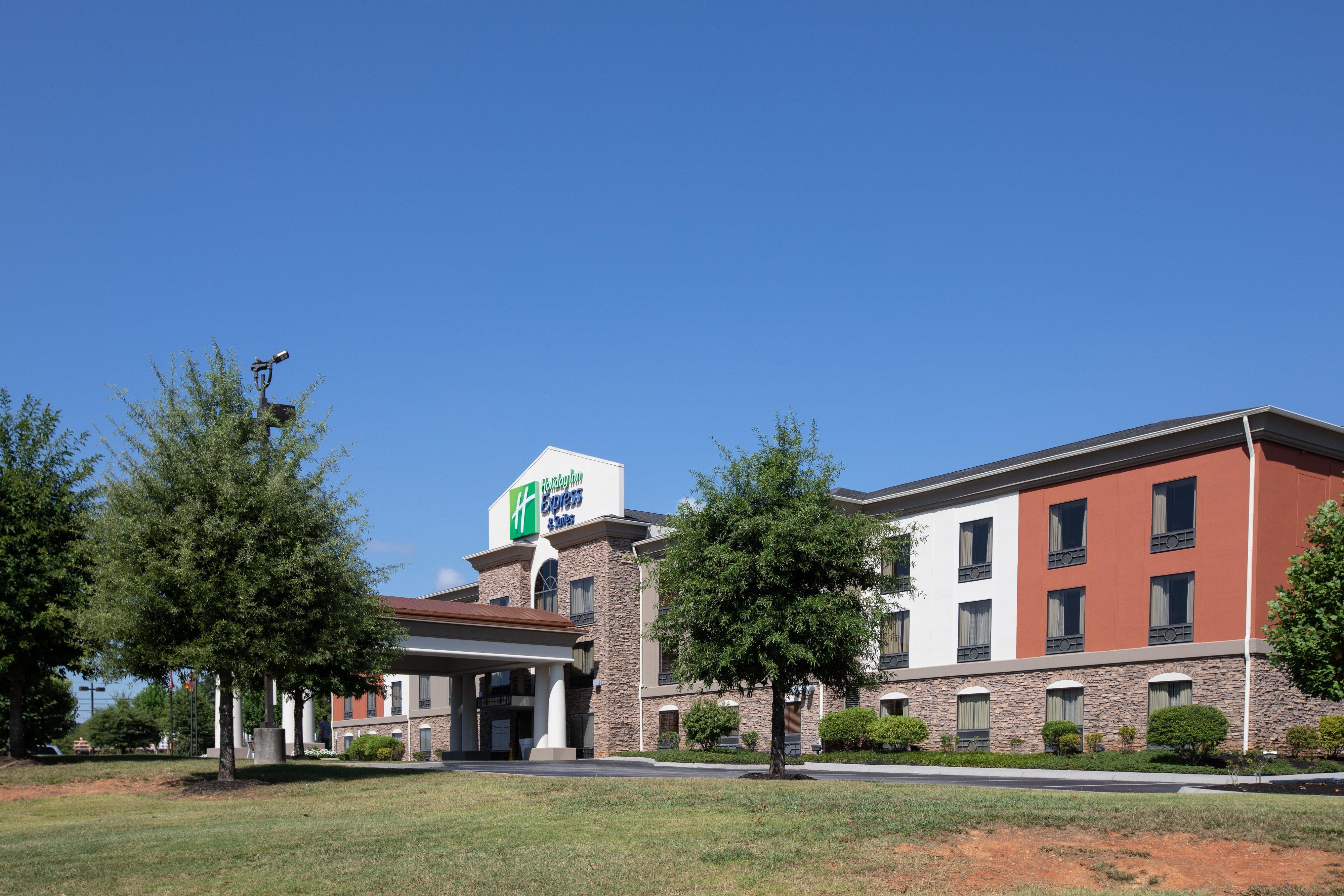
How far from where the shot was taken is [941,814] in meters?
16.1

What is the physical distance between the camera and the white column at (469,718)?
60781 mm

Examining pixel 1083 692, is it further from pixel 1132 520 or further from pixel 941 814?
pixel 941 814

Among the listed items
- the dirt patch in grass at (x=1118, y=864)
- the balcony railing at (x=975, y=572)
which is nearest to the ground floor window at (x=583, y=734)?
the balcony railing at (x=975, y=572)

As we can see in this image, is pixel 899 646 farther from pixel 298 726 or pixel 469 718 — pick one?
pixel 469 718

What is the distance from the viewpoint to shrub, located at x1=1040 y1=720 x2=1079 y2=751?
3759 cm

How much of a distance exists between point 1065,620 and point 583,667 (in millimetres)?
24054

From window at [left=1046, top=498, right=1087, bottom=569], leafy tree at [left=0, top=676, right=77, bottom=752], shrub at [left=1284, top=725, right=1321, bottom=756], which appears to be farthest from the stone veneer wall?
shrub at [left=1284, top=725, right=1321, bottom=756]

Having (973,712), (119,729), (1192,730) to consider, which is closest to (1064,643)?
(973,712)

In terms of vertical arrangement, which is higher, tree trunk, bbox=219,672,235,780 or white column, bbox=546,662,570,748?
tree trunk, bbox=219,672,235,780

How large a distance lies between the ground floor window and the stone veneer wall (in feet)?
0.68

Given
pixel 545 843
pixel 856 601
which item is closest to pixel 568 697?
pixel 856 601

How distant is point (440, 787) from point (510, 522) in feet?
127

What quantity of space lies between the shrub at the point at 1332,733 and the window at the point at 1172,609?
430 centimetres

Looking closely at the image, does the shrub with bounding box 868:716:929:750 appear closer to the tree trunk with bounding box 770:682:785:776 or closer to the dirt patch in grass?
the tree trunk with bounding box 770:682:785:776
